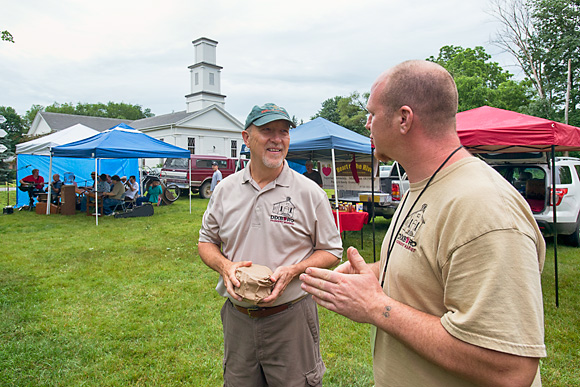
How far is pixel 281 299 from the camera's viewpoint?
6.83 feet

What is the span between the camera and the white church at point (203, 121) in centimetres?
3300

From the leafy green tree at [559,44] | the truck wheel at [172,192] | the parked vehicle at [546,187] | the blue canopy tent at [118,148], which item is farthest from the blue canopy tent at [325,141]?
the leafy green tree at [559,44]

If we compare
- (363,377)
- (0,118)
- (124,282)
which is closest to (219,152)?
(0,118)

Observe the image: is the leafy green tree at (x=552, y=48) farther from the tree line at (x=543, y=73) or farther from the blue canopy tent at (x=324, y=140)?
the blue canopy tent at (x=324, y=140)

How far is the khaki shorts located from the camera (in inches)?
80.3

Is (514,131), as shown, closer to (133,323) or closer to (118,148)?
(133,323)

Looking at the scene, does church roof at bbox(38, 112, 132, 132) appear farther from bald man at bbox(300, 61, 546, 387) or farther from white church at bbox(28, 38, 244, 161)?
bald man at bbox(300, 61, 546, 387)

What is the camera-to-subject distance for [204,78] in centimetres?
3594

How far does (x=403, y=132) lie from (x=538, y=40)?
114 feet

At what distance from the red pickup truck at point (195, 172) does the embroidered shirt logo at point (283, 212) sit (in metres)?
16.2

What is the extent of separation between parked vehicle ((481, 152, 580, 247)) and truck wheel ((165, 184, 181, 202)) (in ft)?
41.5

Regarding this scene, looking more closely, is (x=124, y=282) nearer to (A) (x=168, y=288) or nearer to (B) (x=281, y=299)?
(A) (x=168, y=288)

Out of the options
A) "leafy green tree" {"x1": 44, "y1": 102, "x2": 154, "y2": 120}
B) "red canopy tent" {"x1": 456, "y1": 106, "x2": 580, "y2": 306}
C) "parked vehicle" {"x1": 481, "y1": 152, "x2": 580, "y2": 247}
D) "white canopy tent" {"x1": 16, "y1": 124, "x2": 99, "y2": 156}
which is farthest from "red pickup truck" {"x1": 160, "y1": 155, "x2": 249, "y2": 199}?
"leafy green tree" {"x1": 44, "y1": 102, "x2": 154, "y2": 120}

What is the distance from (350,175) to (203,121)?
27.1m
